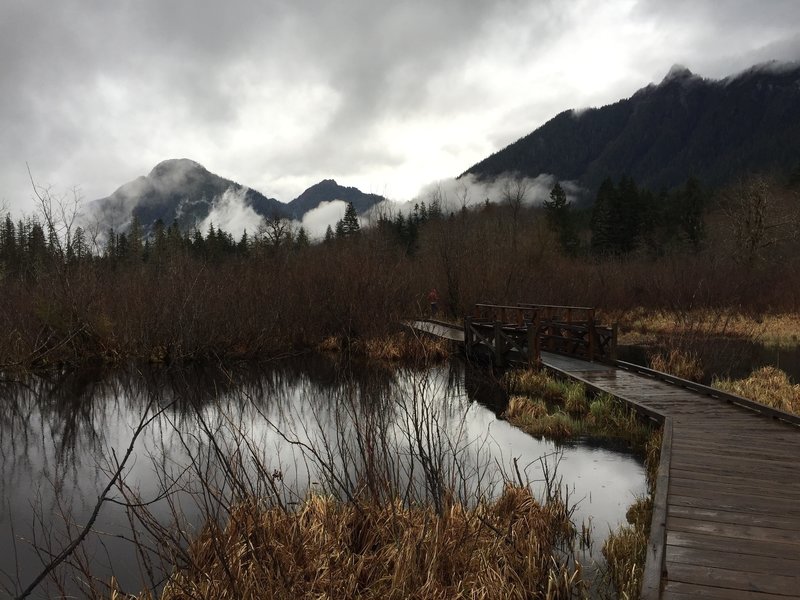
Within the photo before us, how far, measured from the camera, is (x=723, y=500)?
4402mm

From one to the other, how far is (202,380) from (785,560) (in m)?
13.2

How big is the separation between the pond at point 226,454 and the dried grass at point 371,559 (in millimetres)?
299

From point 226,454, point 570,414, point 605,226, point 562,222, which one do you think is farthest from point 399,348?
point 562,222

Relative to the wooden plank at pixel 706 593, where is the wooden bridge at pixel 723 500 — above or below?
below

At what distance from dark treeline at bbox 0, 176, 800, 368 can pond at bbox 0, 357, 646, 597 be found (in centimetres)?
166

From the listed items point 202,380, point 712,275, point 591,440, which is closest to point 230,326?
point 202,380

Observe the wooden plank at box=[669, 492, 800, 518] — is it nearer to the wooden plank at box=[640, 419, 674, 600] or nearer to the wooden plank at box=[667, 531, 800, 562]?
the wooden plank at box=[640, 419, 674, 600]

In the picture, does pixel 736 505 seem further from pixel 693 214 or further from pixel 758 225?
pixel 693 214

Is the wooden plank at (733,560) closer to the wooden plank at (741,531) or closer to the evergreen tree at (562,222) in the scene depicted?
the wooden plank at (741,531)

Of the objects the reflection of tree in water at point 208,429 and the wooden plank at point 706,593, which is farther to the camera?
the reflection of tree in water at point 208,429

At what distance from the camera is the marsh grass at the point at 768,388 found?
932 cm

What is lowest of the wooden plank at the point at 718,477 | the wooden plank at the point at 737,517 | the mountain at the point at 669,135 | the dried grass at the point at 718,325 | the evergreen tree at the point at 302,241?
the dried grass at the point at 718,325

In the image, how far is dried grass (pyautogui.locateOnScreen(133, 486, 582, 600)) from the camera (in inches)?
135

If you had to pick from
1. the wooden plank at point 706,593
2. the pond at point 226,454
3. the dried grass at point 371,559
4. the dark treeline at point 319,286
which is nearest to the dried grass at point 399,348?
the dark treeline at point 319,286
